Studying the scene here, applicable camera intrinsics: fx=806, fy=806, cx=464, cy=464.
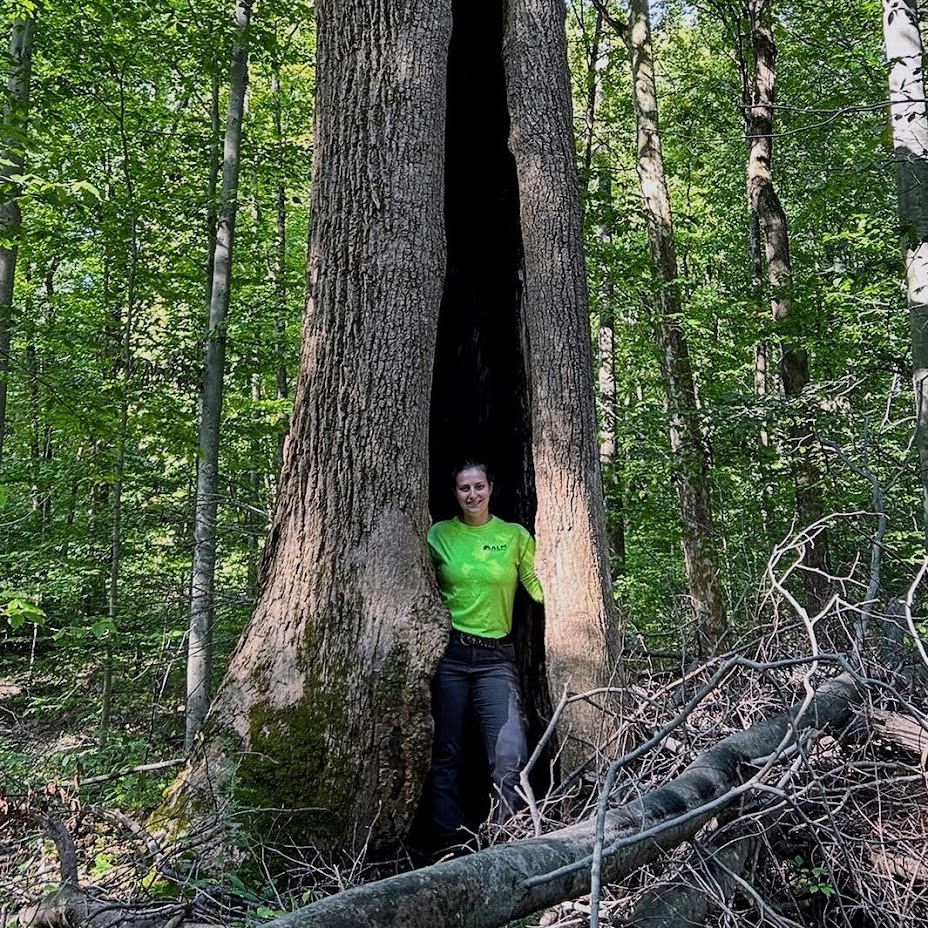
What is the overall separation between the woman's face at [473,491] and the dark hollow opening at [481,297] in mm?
480

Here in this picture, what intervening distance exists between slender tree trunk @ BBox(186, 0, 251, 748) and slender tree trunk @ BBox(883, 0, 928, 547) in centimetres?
527

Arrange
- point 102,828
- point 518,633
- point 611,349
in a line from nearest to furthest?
point 102,828, point 518,633, point 611,349

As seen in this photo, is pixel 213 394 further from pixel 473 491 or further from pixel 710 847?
pixel 710 847

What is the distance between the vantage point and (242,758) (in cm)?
339

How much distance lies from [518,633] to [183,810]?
1884 millimetres

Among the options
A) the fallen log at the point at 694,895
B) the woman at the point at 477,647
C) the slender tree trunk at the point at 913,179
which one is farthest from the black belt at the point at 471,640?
the slender tree trunk at the point at 913,179

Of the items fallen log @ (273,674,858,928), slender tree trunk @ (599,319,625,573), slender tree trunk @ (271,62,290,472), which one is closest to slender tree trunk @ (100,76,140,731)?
slender tree trunk @ (271,62,290,472)

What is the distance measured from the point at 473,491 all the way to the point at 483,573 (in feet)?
1.41

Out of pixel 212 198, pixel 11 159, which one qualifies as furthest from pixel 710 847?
pixel 212 198

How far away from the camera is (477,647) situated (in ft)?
13.1

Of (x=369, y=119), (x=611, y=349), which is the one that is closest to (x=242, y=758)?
(x=369, y=119)

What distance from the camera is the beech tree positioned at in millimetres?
3451

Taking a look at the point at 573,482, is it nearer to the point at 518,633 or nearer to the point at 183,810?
the point at 518,633

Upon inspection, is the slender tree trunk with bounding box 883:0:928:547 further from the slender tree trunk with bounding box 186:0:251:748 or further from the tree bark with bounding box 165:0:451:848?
the slender tree trunk with bounding box 186:0:251:748
